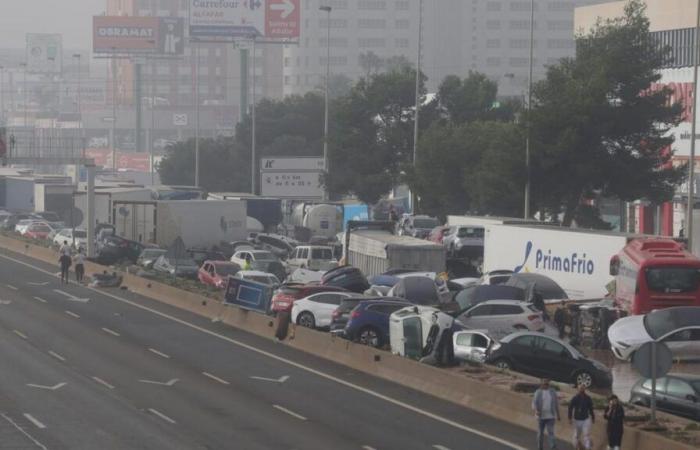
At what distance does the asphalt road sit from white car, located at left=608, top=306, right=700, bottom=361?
21.1ft

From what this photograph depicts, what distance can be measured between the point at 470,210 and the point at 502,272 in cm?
3172

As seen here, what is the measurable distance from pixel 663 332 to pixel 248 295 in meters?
14.1

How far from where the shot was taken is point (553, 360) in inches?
1247

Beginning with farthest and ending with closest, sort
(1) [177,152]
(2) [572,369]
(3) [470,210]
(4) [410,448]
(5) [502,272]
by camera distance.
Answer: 1. (1) [177,152]
2. (3) [470,210]
3. (5) [502,272]
4. (2) [572,369]
5. (4) [410,448]

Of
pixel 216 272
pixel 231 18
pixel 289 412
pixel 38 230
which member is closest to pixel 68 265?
pixel 216 272

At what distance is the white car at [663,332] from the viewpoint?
112 ft

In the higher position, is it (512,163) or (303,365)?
(512,163)

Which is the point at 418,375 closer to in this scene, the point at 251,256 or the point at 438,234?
the point at 251,256

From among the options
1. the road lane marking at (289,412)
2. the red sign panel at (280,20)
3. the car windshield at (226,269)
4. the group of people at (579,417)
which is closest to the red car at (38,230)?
the car windshield at (226,269)

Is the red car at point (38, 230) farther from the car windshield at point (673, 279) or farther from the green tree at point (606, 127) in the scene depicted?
the car windshield at point (673, 279)

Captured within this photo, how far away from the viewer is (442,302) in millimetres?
43938

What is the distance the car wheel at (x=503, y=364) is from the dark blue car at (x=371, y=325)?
4.74 meters

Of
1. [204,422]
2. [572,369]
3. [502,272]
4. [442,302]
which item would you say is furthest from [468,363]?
[502,272]

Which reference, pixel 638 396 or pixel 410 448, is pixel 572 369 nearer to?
pixel 638 396
